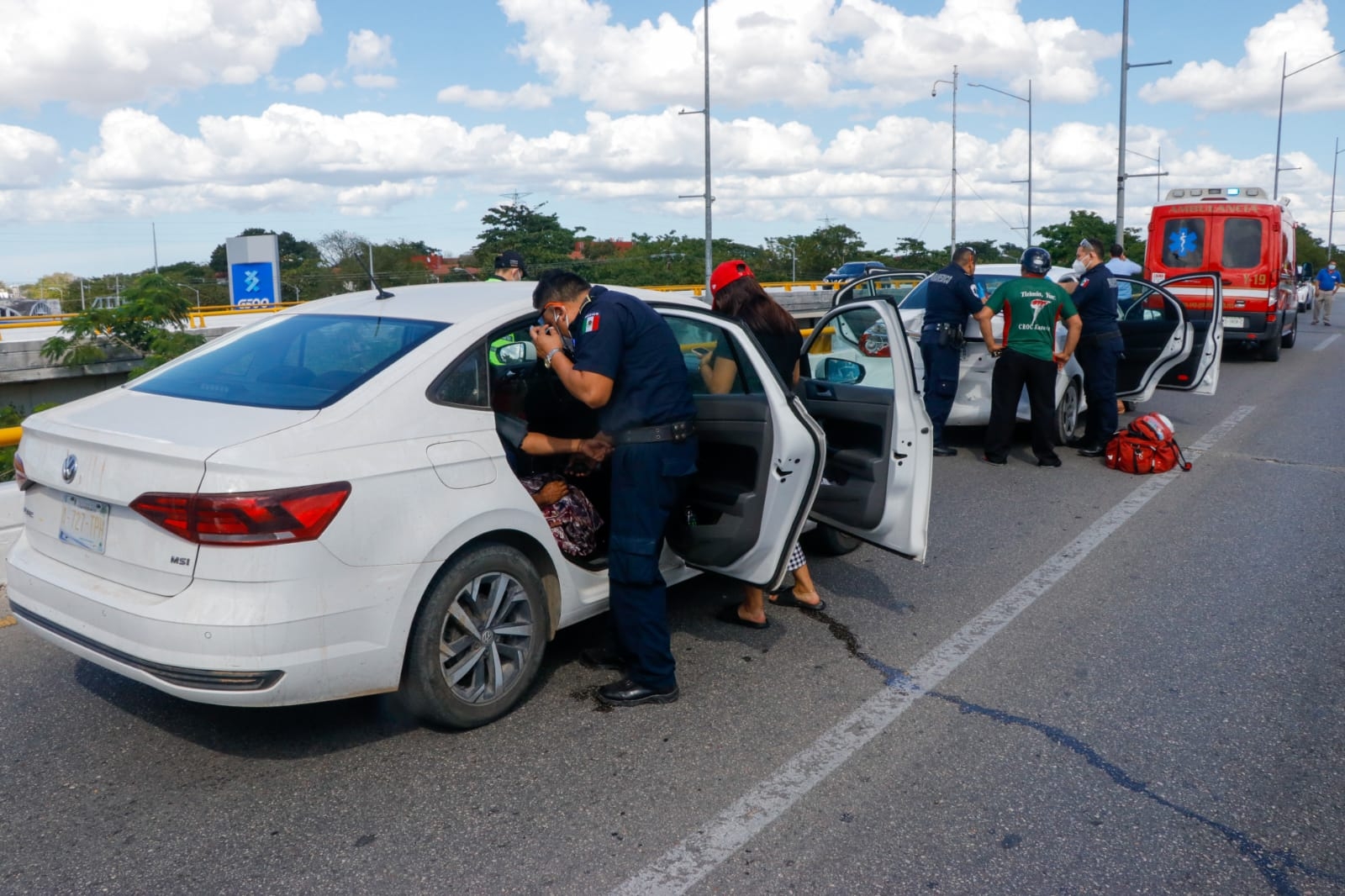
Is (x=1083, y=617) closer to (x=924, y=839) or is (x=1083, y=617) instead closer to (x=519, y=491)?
(x=924, y=839)

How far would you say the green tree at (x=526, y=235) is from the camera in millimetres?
41094

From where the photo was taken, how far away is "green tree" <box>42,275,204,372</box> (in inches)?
380

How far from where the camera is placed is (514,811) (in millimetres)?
3482


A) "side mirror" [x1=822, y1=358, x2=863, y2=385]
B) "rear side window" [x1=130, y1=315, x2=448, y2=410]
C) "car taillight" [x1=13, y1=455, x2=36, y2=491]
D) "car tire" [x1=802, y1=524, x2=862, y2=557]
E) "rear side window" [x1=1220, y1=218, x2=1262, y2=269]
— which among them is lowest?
"car tire" [x1=802, y1=524, x2=862, y2=557]

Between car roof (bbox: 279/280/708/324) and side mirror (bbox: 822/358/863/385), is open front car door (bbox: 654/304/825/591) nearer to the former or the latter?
car roof (bbox: 279/280/708/324)

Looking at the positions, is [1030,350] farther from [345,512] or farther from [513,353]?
[345,512]

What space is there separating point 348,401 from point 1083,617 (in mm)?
3545

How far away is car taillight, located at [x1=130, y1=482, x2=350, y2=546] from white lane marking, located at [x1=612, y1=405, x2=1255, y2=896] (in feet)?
4.58

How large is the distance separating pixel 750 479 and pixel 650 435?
27.3 inches

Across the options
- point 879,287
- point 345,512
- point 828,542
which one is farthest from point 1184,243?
point 345,512

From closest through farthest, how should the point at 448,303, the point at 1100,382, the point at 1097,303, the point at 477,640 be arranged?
the point at 477,640 → the point at 448,303 → the point at 1097,303 → the point at 1100,382

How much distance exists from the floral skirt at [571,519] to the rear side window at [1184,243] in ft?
56.8

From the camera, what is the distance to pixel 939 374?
9.38m

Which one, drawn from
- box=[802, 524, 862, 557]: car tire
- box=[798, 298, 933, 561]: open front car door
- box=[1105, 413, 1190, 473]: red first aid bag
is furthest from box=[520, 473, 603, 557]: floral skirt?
box=[1105, 413, 1190, 473]: red first aid bag
